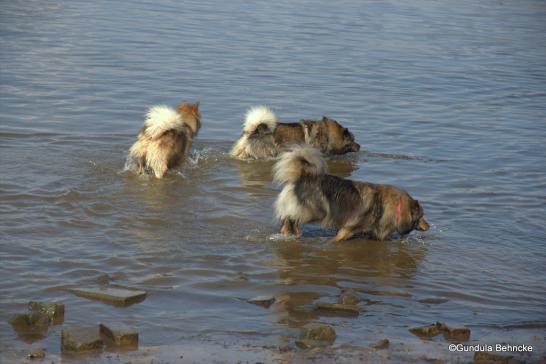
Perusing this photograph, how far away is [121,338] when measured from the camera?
5836 mm

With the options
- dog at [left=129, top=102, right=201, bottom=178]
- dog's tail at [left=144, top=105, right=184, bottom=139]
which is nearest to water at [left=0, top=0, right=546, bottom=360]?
dog at [left=129, top=102, right=201, bottom=178]

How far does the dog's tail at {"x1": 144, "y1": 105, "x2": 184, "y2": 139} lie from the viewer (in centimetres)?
989

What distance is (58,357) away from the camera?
18.3 ft

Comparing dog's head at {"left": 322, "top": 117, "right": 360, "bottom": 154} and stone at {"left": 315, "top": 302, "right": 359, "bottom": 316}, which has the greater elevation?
dog's head at {"left": 322, "top": 117, "right": 360, "bottom": 154}

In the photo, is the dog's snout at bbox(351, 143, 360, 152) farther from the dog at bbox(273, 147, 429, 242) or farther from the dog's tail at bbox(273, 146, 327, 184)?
the dog's tail at bbox(273, 146, 327, 184)

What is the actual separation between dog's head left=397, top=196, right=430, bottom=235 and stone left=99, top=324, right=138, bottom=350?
349 centimetres

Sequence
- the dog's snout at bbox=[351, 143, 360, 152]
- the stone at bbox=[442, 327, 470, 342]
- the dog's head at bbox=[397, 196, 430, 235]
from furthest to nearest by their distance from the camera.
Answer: the dog's snout at bbox=[351, 143, 360, 152], the dog's head at bbox=[397, 196, 430, 235], the stone at bbox=[442, 327, 470, 342]

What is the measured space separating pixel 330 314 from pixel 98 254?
218 centimetres

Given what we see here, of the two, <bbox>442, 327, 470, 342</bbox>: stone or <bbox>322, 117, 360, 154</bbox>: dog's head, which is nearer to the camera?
<bbox>442, 327, 470, 342</bbox>: stone

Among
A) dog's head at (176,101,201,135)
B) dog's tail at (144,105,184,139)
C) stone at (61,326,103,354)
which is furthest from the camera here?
dog's head at (176,101,201,135)

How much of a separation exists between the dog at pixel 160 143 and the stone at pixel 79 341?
172 inches

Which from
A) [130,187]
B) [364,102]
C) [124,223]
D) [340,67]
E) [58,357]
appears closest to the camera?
[58,357]

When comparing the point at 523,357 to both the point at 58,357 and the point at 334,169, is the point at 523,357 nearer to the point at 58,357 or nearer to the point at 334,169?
the point at 58,357

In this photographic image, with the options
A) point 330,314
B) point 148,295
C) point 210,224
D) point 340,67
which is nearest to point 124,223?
point 210,224
